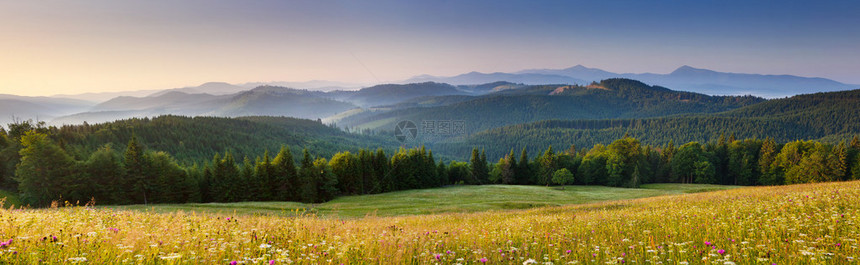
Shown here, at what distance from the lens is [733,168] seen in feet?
275

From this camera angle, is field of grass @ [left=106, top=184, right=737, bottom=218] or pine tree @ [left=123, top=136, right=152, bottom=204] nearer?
field of grass @ [left=106, top=184, right=737, bottom=218]

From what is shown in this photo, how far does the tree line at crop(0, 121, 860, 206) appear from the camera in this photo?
1753 inches

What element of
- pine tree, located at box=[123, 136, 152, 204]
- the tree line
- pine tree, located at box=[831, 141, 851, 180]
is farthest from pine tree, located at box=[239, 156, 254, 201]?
pine tree, located at box=[831, 141, 851, 180]

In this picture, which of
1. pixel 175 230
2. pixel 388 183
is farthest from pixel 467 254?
pixel 388 183

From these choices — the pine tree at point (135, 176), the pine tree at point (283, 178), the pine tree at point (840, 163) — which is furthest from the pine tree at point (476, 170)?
the pine tree at point (840, 163)

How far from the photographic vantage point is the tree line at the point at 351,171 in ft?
146

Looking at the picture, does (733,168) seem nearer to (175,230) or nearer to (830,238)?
(830,238)

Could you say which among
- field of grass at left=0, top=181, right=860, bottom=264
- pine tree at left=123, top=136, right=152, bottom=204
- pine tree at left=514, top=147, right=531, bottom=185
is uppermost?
field of grass at left=0, top=181, right=860, bottom=264

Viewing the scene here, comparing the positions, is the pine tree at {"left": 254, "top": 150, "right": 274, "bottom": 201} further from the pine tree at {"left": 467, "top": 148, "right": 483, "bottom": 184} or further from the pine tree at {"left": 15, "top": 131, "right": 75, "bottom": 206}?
the pine tree at {"left": 467, "top": 148, "right": 483, "bottom": 184}

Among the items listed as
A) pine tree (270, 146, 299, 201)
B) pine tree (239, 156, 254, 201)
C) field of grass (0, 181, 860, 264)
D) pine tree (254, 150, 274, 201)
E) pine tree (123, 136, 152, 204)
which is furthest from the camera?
pine tree (270, 146, 299, 201)

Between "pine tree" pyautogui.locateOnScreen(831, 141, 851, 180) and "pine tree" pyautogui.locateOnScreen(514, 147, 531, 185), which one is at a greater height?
"pine tree" pyautogui.locateOnScreen(831, 141, 851, 180)

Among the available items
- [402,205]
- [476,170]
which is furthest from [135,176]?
[476,170]

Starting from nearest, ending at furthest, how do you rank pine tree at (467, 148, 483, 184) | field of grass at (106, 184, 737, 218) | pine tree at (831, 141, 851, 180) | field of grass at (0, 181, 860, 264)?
1. field of grass at (0, 181, 860, 264)
2. field of grass at (106, 184, 737, 218)
3. pine tree at (831, 141, 851, 180)
4. pine tree at (467, 148, 483, 184)

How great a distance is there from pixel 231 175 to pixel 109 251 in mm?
57624
